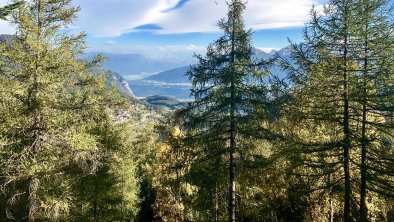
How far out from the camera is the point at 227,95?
647 inches

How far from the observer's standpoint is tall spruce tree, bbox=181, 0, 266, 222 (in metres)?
16.0

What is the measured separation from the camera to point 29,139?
46.4ft

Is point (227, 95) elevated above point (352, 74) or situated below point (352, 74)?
below

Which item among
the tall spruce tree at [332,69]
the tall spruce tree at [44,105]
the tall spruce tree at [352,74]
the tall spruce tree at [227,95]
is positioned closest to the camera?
the tall spruce tree at [44,105]

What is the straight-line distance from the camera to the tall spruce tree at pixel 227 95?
15969mm

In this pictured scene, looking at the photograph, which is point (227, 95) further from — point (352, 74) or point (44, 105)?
point (44, 105)

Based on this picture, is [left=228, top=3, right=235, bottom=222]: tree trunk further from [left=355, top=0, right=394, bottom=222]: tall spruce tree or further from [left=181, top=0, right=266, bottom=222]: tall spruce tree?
[left=355, top=0, right=394, bottom=222]: tall spruce tree

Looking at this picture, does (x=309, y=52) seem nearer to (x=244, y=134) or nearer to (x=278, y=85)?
(x=278, y=85)

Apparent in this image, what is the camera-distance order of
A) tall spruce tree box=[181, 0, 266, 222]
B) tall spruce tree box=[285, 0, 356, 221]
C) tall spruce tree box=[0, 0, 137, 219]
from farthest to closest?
tall spruce tree box=[181, 0, 266, 222]
tall spruce tree box=[285, 0, 356, 221]
tall spruce tree box=[0, 0, 137, 219]

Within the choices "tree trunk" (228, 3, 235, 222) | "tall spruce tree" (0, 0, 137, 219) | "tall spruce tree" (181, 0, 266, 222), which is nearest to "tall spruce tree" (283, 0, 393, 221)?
"tall spruce tree" (181, 0, 266, 222)

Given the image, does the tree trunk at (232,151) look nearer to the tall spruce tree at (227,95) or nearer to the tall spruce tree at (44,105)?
the tall spruce tree at (227,95)

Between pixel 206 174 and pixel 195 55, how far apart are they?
19.9 ft

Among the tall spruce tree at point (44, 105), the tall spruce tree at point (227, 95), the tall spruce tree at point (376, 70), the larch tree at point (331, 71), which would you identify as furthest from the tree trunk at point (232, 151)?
the tall spruce tree at point (44, 105)

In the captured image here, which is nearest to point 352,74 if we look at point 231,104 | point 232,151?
point 231,104
